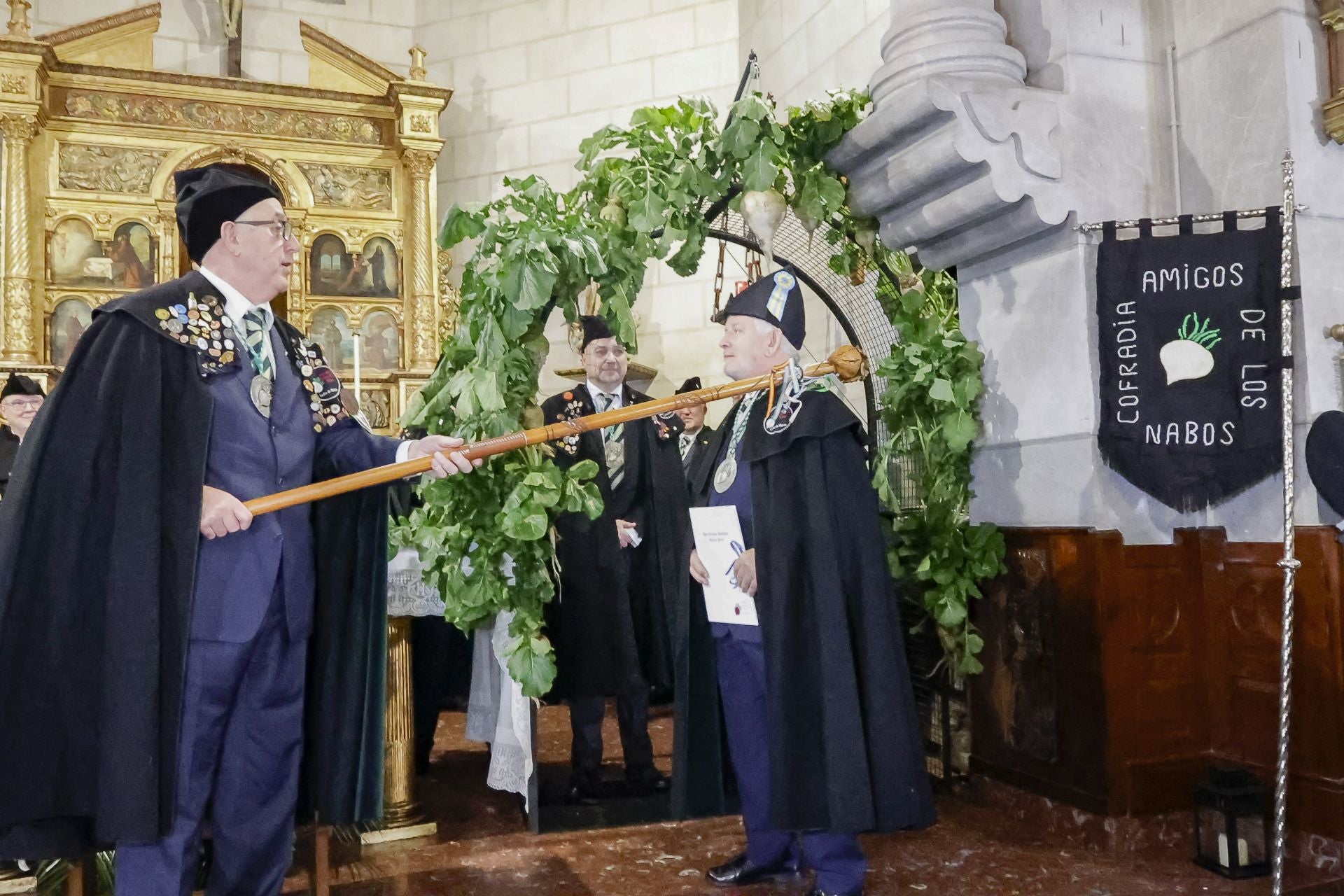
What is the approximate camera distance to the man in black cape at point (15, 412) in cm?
427

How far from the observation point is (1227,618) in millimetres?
3238

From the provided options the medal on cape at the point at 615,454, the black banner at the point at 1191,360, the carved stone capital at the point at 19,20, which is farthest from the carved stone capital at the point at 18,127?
the black banner at the point at 1191,360

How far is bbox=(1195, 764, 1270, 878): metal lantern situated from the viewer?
2943 mm

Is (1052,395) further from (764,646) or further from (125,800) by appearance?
(125,800)

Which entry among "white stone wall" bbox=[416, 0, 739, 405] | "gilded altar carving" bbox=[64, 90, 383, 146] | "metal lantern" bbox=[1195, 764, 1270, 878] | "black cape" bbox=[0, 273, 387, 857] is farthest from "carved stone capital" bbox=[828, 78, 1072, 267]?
"gilded altar carving" bbox=[64, 90, 383, 146]

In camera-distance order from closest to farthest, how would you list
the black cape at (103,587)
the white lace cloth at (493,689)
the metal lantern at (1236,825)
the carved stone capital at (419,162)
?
the black cape at (103,587) < the metal lantern at (1236,825) < the white lace cloth at (493,689) < the carved stone capital at (419,162)

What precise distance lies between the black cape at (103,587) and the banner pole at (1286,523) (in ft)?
8.33

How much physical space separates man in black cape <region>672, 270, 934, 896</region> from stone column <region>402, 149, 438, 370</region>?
17.7 ft

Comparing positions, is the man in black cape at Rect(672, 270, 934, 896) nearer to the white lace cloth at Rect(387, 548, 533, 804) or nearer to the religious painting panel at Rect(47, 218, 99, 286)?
the white lace cloth at Rect(387, 548, 533, 804)

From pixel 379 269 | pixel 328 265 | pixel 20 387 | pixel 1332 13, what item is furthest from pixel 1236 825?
pixel 328 265

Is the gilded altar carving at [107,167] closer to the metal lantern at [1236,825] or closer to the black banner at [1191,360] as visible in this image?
the black banner at [1191,360]

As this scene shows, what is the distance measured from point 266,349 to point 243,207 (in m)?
0.34

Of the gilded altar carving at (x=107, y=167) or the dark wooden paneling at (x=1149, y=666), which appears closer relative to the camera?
the dark wooden paneling at (x=1149, y=666)

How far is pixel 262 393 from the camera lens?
2.53 metres
